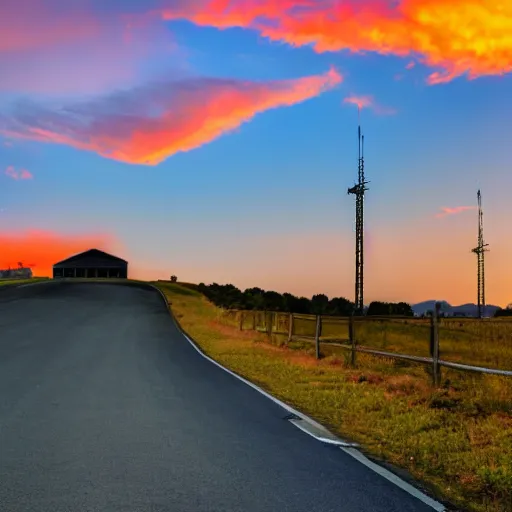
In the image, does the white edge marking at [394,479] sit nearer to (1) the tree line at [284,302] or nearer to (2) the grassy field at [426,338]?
(2) the grassy field at [426,338]

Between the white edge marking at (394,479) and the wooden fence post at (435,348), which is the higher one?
the wooden fence post at (435,348)

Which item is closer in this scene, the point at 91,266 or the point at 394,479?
the point at 394,479

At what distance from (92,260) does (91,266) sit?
1.10 m

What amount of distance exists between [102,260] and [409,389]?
288 feet

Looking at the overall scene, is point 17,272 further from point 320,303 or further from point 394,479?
point 394,479

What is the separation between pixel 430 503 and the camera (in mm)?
5555

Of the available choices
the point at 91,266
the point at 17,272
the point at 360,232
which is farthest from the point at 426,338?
the point at 17,272

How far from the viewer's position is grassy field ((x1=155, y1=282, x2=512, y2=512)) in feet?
21.9

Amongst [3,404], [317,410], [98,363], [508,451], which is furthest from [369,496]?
[98,363]

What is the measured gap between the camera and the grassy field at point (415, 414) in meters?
6.67

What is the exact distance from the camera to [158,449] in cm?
733

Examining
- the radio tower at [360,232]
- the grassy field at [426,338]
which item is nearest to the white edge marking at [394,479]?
the grassy field at [426,338]

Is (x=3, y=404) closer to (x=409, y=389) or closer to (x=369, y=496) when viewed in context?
(x=369, y=496)

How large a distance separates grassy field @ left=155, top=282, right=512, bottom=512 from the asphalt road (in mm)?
863
